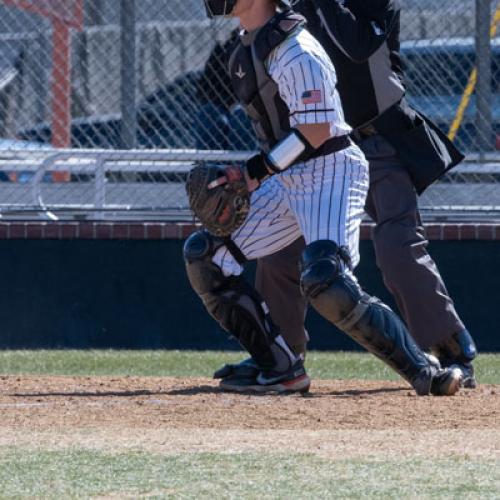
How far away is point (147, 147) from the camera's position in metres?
9.80

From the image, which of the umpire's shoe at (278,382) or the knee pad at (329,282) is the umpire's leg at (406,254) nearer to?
the umpire's shoe at (278,382)

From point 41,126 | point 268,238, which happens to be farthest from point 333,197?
point 41,126

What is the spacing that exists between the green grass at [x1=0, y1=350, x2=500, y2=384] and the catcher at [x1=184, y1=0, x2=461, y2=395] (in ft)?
4.77

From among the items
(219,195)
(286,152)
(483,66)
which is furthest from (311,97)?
(483,66)

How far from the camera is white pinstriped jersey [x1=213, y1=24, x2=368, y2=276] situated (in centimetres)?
566

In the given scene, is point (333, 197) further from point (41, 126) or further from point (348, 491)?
point (41, 126)

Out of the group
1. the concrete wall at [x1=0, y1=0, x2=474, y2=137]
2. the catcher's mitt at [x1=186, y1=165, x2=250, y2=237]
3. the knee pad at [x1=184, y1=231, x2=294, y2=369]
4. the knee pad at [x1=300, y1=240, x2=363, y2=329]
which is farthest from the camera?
the concrete wall at [x1=0, y1=0, x2=474, y2=137]

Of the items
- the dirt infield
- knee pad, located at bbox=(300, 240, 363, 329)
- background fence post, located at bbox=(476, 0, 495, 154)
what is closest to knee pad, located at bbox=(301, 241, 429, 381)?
knee pad, located at bbox=(300, 240, 363, 329)

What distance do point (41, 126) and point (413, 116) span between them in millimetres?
4237

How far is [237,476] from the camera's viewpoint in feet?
13.5

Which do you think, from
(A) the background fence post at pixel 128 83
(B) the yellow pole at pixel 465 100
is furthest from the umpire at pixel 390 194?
(A) the background fence post at pixel 128 83

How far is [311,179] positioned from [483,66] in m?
3.68

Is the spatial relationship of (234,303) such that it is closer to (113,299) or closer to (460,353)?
(460,353)

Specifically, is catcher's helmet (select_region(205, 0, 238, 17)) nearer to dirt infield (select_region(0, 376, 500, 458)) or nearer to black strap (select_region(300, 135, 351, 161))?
black strap (select_region(300, 135, 351, 161))
